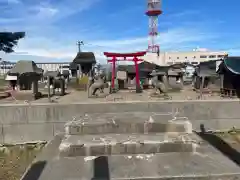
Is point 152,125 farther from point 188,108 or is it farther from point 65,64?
point 65,64

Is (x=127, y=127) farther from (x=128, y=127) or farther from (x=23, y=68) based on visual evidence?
(x=23, y=68)

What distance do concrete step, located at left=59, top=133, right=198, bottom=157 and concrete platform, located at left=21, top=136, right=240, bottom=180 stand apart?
88mm

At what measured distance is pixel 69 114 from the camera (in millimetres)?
8156

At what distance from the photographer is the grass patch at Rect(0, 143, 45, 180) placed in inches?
230

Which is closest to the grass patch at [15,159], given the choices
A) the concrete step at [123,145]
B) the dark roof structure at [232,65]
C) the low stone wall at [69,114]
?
the low stone wall at [69,114]

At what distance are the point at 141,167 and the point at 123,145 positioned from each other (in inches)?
18.8

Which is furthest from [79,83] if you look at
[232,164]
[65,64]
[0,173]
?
[65,64]

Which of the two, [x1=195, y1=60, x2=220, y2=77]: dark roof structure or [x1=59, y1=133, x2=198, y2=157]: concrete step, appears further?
[x1=195, y1=60, x2=220, y2=77]: dark roof structure

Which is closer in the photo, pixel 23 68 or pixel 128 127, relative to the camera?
pixel 128 127

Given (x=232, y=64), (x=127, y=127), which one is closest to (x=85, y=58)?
(x=232, y=64)

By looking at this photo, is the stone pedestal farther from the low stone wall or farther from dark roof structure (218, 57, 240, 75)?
dark roof structure (218, 57, 240, 75)

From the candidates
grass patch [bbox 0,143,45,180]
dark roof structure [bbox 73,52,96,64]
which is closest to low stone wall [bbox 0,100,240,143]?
grass patch [bbox 0,143,45,180]

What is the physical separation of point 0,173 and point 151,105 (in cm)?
484

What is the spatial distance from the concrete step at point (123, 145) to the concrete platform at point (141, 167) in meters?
0.09
